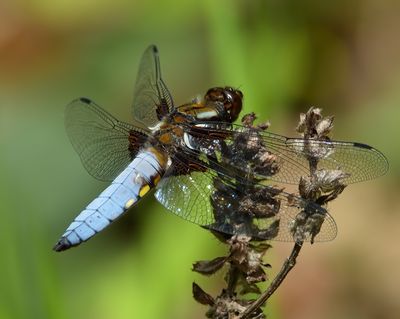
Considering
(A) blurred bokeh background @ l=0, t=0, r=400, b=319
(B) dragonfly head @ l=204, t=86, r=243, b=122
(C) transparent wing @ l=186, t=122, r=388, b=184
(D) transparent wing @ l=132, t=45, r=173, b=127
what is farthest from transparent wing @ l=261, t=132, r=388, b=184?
(A) blurred bokeh background @ l=0, t=0, r=400, b=319

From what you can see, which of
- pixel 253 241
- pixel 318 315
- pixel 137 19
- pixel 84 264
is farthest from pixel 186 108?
pixel 137 19

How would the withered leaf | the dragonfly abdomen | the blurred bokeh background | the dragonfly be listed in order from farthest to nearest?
1. the blurred bokeh background
2. the dragonfly abdomen
3. the dragonfly
4. the withered leaf

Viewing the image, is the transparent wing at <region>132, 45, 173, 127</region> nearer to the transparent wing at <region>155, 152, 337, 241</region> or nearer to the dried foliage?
the transparent wing at <region>155, 152, 337, 241</region>

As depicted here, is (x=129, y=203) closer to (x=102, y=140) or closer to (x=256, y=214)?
(x=102, y=140)

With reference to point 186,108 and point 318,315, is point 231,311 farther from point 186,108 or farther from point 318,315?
point 318,315

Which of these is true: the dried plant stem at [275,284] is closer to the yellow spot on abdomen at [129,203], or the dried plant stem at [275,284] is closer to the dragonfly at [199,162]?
the dragonfly at [199,162]

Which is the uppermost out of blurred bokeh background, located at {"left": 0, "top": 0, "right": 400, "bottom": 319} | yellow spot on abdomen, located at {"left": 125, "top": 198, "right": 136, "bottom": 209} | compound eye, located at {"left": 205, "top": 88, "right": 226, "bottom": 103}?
blurred bokeh background, located at {"left": 0, "top": 0, "right": 400, "bottom": 319}

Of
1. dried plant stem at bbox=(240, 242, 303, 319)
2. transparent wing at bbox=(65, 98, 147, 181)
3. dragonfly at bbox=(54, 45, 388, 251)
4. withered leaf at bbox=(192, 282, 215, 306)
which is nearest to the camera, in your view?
dried plant stem at bbox=(240, 242, 303, 319)
